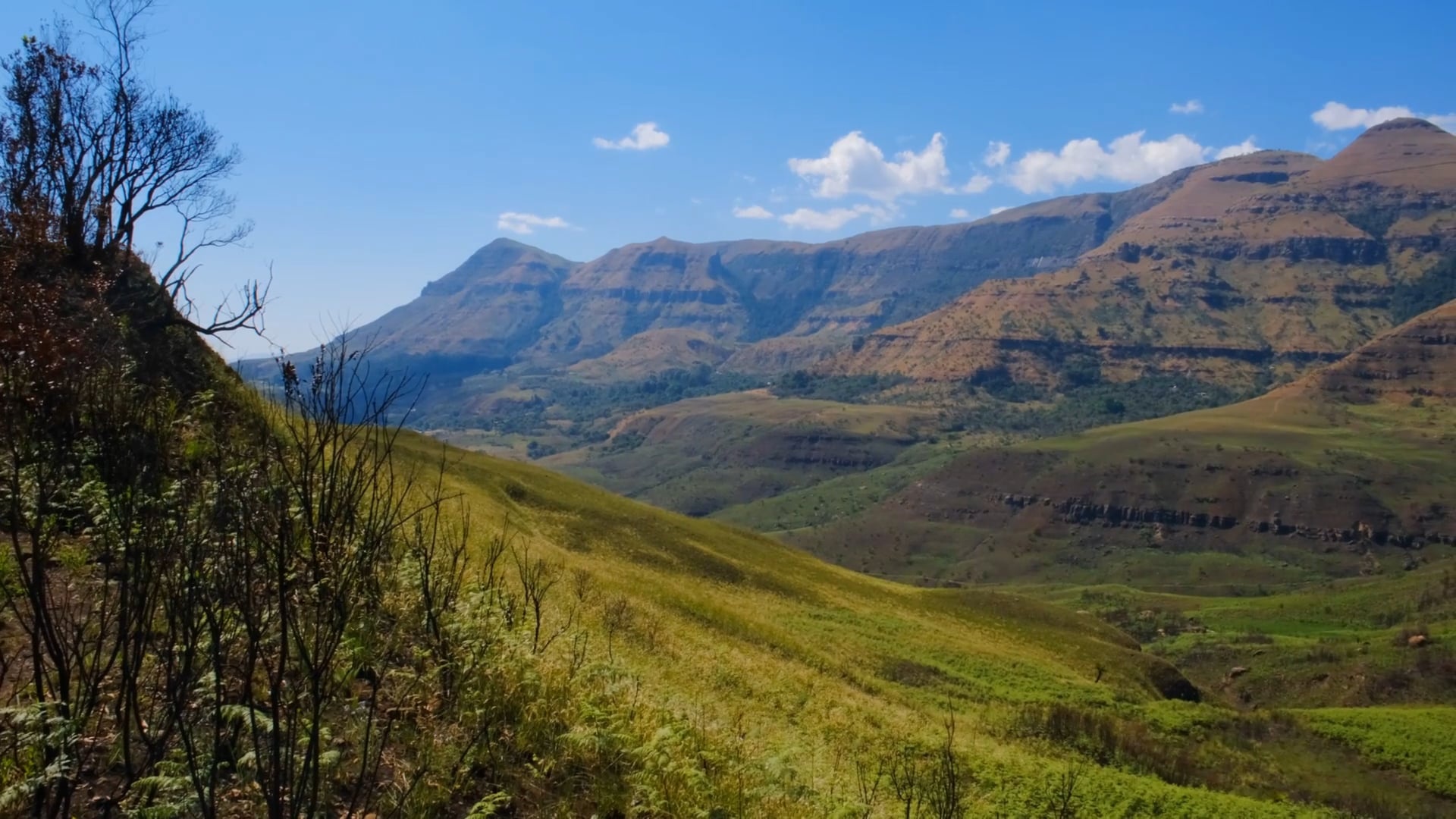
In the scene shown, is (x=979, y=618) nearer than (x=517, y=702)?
No

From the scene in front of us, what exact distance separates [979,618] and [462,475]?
3167 cm

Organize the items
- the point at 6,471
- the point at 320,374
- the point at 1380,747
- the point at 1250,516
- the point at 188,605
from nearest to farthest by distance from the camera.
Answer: the point at 188,605 → the point at 320,374 → the point at 6,471 → the point at 1380,747 → the point at 1250,516

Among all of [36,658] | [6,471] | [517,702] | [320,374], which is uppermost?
[320,374]

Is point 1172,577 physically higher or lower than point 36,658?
lower

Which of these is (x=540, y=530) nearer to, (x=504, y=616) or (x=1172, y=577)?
(x=504, y=616)

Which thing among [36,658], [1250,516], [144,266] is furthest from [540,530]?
[1250,516]

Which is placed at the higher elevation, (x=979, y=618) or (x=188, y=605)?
(x=188, y=605)

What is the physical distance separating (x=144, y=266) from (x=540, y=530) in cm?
1875

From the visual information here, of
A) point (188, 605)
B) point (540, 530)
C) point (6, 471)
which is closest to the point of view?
point (188, 605)

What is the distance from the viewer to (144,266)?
2731 centimetres

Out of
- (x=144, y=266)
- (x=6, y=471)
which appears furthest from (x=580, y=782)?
(x=144, y=266)

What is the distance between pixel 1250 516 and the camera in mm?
199000

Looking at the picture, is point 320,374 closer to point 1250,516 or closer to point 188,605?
point 188,605

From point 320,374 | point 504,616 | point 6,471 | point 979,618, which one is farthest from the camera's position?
point 979,618
